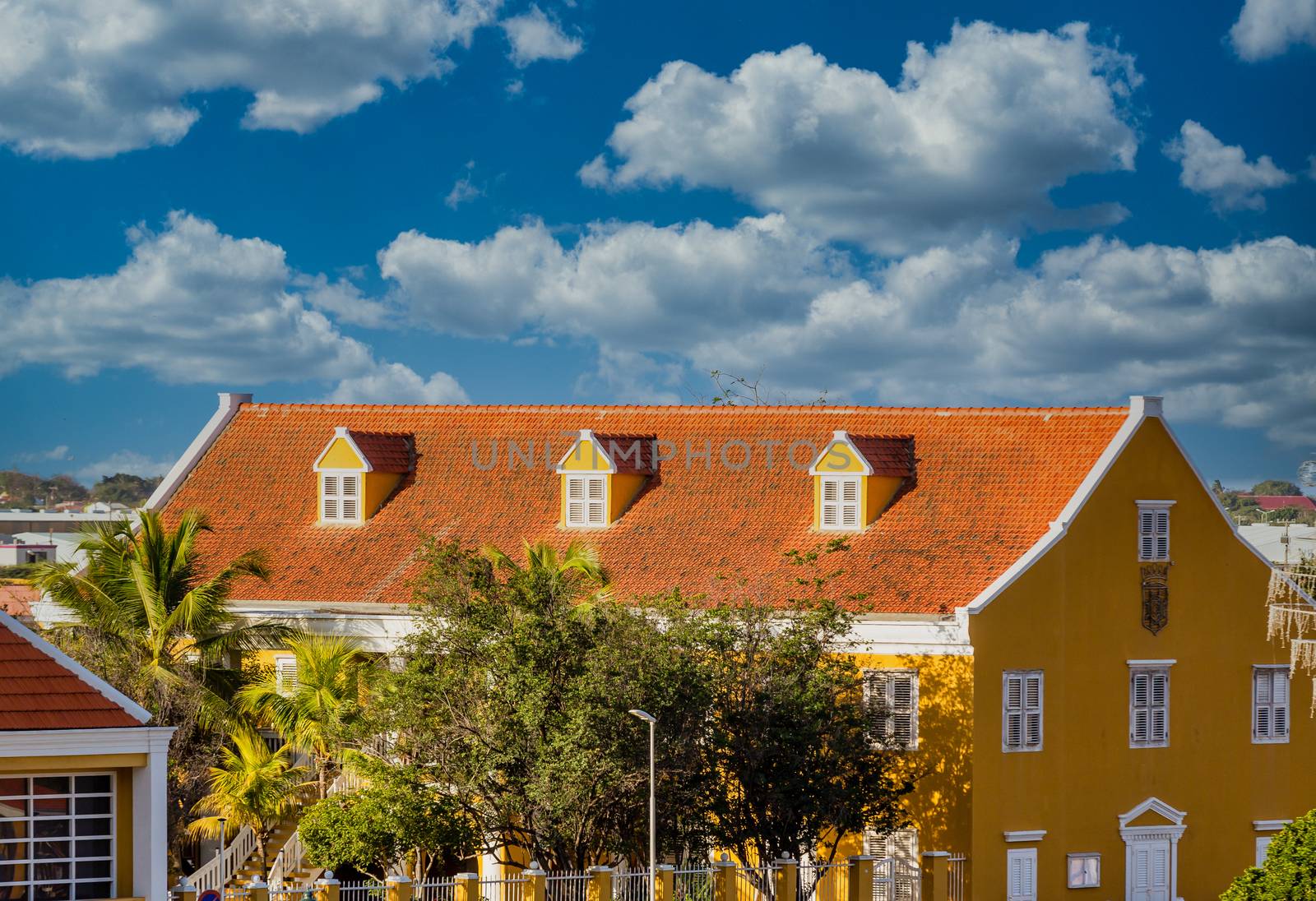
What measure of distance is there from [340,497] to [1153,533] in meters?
17.6

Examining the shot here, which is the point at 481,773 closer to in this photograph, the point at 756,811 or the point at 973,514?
the point at 756,811

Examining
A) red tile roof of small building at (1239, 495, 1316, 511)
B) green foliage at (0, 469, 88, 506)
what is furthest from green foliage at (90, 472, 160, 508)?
red tile roof of small building at (1239, 495, 1316, 511)

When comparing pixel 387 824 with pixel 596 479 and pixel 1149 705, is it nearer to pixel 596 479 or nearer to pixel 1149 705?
pixel 596 479

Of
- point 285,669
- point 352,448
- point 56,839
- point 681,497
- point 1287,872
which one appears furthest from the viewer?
point 352,448

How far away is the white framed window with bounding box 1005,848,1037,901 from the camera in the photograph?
1329 inches

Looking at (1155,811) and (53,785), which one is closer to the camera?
(53,785)

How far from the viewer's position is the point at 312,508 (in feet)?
134

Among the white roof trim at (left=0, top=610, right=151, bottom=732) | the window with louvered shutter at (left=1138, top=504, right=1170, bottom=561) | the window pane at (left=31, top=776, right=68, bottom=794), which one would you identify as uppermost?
the window with louvered shutter at (left=1138, top=504, right=1170, bottom=561)

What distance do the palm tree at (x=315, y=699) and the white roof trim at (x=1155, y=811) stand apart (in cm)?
1477

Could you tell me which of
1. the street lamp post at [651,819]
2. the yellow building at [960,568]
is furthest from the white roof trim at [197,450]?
the street lamp post at [651,819]

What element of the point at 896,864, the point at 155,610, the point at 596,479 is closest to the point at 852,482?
the point at 596,479

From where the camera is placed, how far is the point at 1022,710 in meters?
34.2

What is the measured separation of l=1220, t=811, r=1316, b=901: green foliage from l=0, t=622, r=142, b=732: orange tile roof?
18216 millimetres

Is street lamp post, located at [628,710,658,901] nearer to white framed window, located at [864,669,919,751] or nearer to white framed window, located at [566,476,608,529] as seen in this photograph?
white framed window, located at [864,669,919,751]
